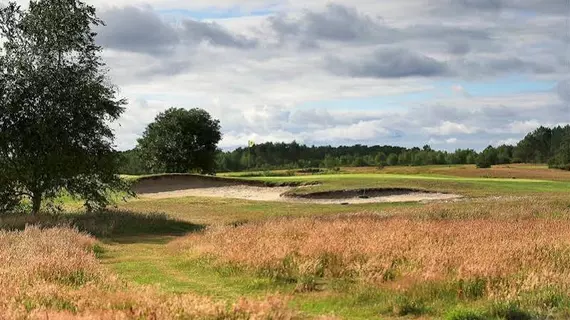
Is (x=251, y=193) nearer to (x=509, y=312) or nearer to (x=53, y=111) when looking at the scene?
(x=53, y=111)

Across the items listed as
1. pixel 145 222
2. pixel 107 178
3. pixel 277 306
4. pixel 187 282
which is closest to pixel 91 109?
pixel 107 178

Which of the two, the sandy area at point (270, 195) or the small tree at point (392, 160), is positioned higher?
the small tree at point (392, 160)

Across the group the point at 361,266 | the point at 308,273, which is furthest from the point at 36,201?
the point at 361,266

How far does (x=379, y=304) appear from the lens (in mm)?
10133

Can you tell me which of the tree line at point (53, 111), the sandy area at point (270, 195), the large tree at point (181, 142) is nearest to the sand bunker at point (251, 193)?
the sandy area at point (270, 195)

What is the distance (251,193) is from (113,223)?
22.7 metres

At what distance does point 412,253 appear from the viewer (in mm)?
13422

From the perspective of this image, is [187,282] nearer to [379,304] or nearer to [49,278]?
[49,278]

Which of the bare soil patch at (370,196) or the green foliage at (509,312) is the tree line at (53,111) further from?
the green foliage at (509,312)

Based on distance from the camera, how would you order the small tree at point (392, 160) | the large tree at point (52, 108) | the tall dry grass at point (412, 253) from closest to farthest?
1. the tall dry grass at point (412, 253)
2. the large tree at point (52, 108)
3. the small tree at point (392, 160)

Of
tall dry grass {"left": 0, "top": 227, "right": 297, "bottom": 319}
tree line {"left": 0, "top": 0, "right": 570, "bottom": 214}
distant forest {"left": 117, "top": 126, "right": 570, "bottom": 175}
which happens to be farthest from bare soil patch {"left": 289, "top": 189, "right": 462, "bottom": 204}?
distant forest {"left": 117, "top": 126, "right": 570, "bottom": 175}

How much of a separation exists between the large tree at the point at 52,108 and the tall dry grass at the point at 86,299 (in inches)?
667

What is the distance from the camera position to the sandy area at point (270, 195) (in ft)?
139

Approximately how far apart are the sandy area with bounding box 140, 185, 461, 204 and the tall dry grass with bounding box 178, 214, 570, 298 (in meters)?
23.4
